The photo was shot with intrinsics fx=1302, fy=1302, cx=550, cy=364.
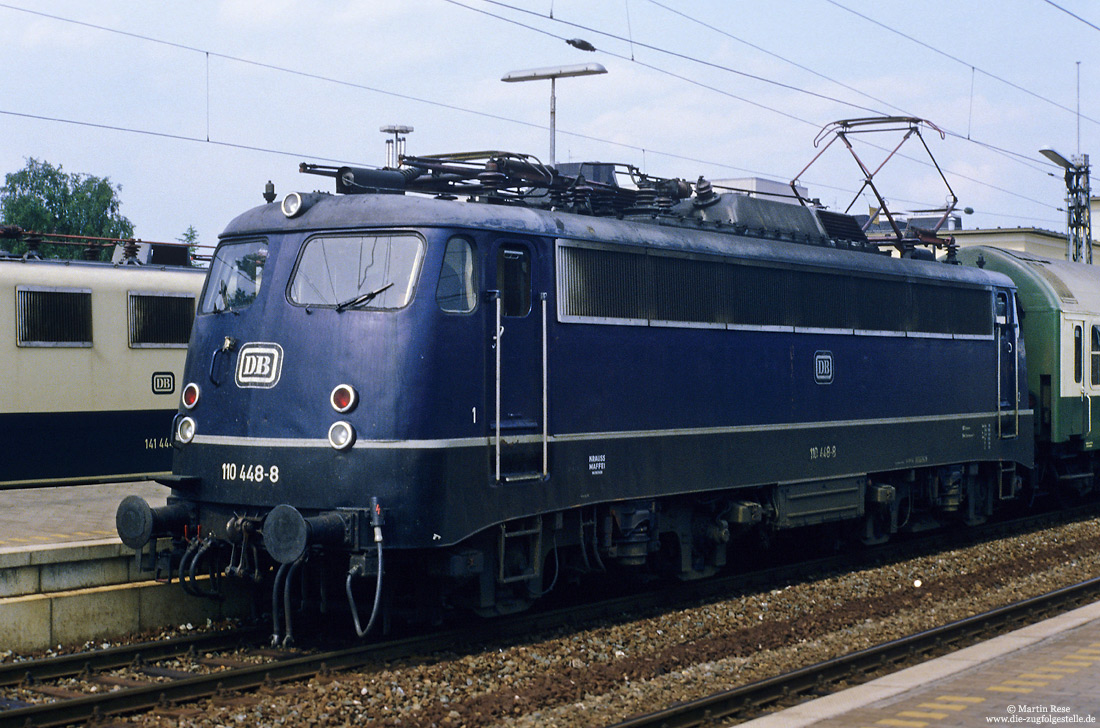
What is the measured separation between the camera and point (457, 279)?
33.1 ft

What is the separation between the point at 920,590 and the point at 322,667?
23.7 feet

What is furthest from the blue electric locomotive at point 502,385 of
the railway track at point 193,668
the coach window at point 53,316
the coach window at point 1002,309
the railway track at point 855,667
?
the coach window at point 53,316

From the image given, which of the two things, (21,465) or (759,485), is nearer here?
(759,485)

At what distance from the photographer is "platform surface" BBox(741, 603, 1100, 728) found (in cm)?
763

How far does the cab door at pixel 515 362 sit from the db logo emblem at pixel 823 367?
14.8ft

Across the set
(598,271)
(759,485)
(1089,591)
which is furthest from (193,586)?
(1089,591)

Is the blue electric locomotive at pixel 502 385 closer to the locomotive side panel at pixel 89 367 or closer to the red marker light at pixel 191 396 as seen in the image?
the red marker light at pixel 191 396

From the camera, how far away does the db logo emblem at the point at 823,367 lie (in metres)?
14.1

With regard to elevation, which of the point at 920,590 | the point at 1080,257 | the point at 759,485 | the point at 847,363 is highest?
the point at 1080,257

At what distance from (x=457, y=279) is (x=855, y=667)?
4.32 meters

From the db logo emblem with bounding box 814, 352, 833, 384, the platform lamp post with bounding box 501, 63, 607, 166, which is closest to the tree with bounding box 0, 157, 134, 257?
the platform lamp post with bounding box 501, 63, 607, 166

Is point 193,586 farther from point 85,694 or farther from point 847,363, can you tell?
point 847,363

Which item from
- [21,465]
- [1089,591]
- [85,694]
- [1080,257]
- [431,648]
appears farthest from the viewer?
[1080,257]

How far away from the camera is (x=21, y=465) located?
16094 mm
